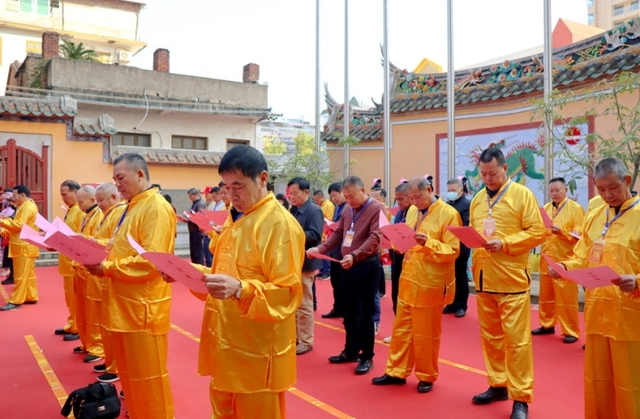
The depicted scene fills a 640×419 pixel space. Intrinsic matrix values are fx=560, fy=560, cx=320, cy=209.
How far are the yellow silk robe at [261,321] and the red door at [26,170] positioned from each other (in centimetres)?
1270

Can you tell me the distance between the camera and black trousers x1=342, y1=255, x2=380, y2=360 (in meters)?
4.81

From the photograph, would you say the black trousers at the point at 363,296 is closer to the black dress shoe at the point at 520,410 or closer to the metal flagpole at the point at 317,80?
the black dress shoe at the point at 520,410

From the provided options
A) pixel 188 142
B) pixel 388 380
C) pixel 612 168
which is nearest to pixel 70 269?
pixel 388 380

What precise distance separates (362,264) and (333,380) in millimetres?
1007

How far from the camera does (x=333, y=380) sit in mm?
4734

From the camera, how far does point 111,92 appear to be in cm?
1802

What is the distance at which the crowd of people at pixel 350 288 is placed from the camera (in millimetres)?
2307

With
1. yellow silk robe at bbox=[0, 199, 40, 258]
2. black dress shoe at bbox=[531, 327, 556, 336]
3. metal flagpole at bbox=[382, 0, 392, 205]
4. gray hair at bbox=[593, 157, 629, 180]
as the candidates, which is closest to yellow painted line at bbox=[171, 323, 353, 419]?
gray hair at bbox=[593, 157, 629, 180]

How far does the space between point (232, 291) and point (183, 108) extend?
17570mm

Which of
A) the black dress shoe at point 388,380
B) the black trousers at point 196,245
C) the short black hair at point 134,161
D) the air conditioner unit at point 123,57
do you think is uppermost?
the air conditioner unit at point 123,57

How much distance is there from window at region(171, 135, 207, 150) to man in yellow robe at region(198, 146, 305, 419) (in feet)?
57.4

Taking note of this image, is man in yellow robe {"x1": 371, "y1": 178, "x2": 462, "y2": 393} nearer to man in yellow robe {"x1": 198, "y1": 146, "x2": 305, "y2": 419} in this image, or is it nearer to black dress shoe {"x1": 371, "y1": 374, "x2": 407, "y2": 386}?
black dress shoe {"x1": 371, "y1": 374, "x2": 407, "y2": 386}

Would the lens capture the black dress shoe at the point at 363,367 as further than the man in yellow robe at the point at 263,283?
Yes

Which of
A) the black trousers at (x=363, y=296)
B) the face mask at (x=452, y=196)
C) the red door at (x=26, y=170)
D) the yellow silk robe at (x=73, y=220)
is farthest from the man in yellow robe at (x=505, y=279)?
the red door at (x=26, y=170)
